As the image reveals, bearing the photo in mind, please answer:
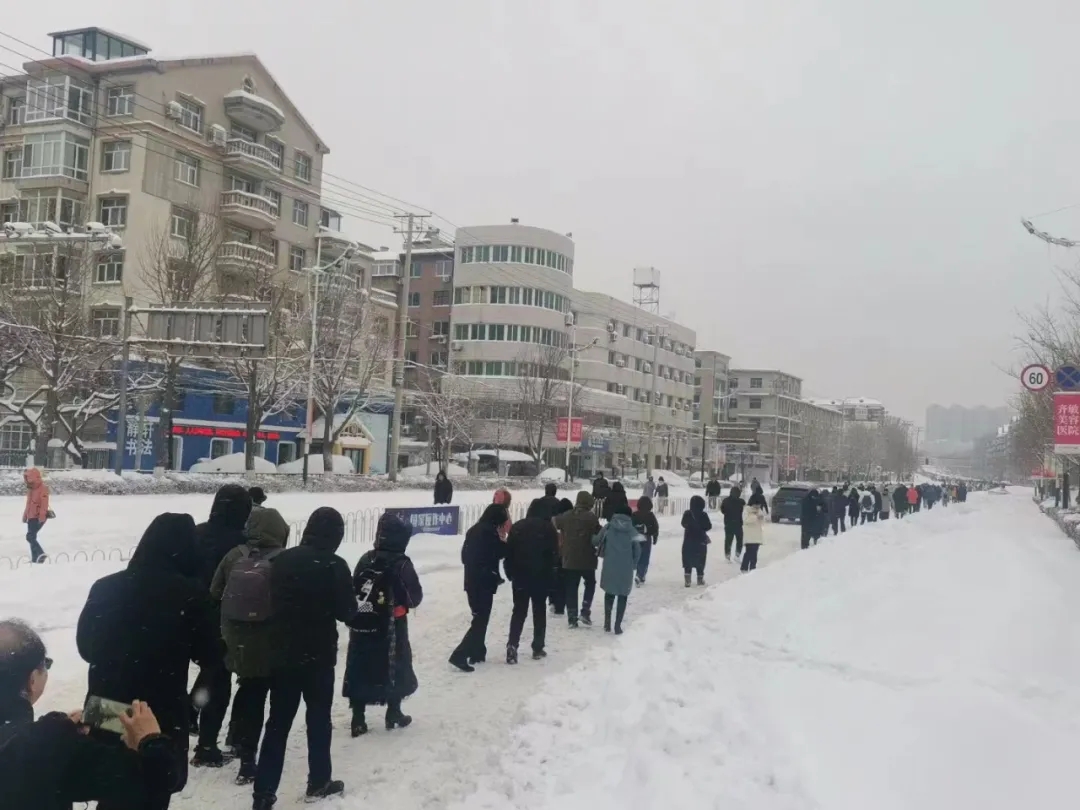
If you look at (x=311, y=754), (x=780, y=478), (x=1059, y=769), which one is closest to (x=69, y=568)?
(x=311, y=754)

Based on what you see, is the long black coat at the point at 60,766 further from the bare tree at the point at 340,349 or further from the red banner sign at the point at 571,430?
the red banner sign at the point at 571,430

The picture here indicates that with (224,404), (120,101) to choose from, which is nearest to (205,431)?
(224,404)

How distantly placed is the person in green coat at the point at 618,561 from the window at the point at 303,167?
1763 inches

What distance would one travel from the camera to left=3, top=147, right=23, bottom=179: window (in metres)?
41.5

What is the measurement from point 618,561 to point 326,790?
6.04m

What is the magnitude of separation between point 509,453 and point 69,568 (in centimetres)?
4460

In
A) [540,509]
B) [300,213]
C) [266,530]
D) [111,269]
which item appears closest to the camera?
[266,530]

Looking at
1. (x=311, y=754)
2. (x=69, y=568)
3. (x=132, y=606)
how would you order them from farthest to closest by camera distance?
1. (x=69, y=568)
2. (x=311, y=754)
3. (x=132, y=606)

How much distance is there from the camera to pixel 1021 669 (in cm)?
705

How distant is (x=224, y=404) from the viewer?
41375 mm

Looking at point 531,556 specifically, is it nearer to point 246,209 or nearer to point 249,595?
point 249,595

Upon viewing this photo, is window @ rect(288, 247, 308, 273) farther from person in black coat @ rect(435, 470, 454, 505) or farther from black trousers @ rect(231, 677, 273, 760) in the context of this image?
black trousers @ rect(231, 677, 273, 760)

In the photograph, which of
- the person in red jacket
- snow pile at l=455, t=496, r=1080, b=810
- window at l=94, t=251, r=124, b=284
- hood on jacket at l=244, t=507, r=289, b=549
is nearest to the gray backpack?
hood on jacket at l=244, t=507, r=289, b=549

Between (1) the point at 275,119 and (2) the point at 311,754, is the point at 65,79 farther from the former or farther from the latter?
(2) the point at 311,754
